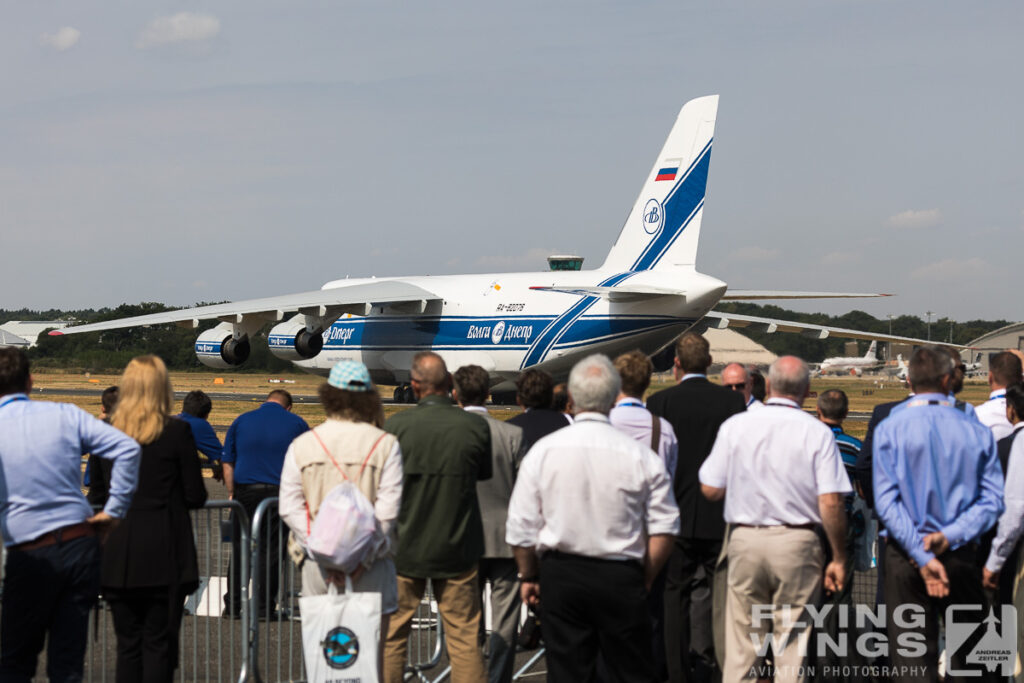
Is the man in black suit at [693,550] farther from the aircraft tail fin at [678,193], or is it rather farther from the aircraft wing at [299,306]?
the aircraft wing at [299,306]

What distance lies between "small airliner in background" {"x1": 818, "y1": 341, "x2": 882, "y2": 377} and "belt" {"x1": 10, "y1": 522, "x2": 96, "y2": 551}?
81236 mm

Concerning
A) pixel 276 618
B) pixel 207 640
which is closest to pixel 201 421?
pixel 276 618

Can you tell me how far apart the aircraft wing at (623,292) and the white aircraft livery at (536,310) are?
0.03 m

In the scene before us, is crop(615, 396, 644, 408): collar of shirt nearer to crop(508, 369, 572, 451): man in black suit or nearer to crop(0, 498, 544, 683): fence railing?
crop(508, 369, 572, 451): man in black suit

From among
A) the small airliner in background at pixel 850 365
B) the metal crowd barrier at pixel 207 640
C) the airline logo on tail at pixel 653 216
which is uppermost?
the small airliner in background at pixel 850 365

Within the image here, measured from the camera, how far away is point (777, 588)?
18.2ft

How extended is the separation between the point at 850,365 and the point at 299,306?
213ft

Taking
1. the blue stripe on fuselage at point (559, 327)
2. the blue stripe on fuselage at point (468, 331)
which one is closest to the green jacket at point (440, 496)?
the blue stripe on fuselage at point (559, 327)

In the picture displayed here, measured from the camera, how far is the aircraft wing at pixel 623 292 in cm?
2453

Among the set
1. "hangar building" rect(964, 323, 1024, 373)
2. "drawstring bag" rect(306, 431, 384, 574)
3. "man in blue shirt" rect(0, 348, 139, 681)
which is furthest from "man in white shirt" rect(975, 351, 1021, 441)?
"hangar building" rect(964, 323, 1024, 373)

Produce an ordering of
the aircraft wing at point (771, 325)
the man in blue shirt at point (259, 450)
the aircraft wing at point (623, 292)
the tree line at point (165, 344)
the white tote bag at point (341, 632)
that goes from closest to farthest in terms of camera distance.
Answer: the white tote bag at point (341, 632), the man in blue shirt at point (259, 450), the aircraft wing at point (623, 292), the aircraft wing at point (771, 325), the tree line at point (165, 344)

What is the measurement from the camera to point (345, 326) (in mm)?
32438

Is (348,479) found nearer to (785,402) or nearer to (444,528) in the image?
(444,528)

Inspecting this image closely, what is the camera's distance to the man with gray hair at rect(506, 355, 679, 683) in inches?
200
